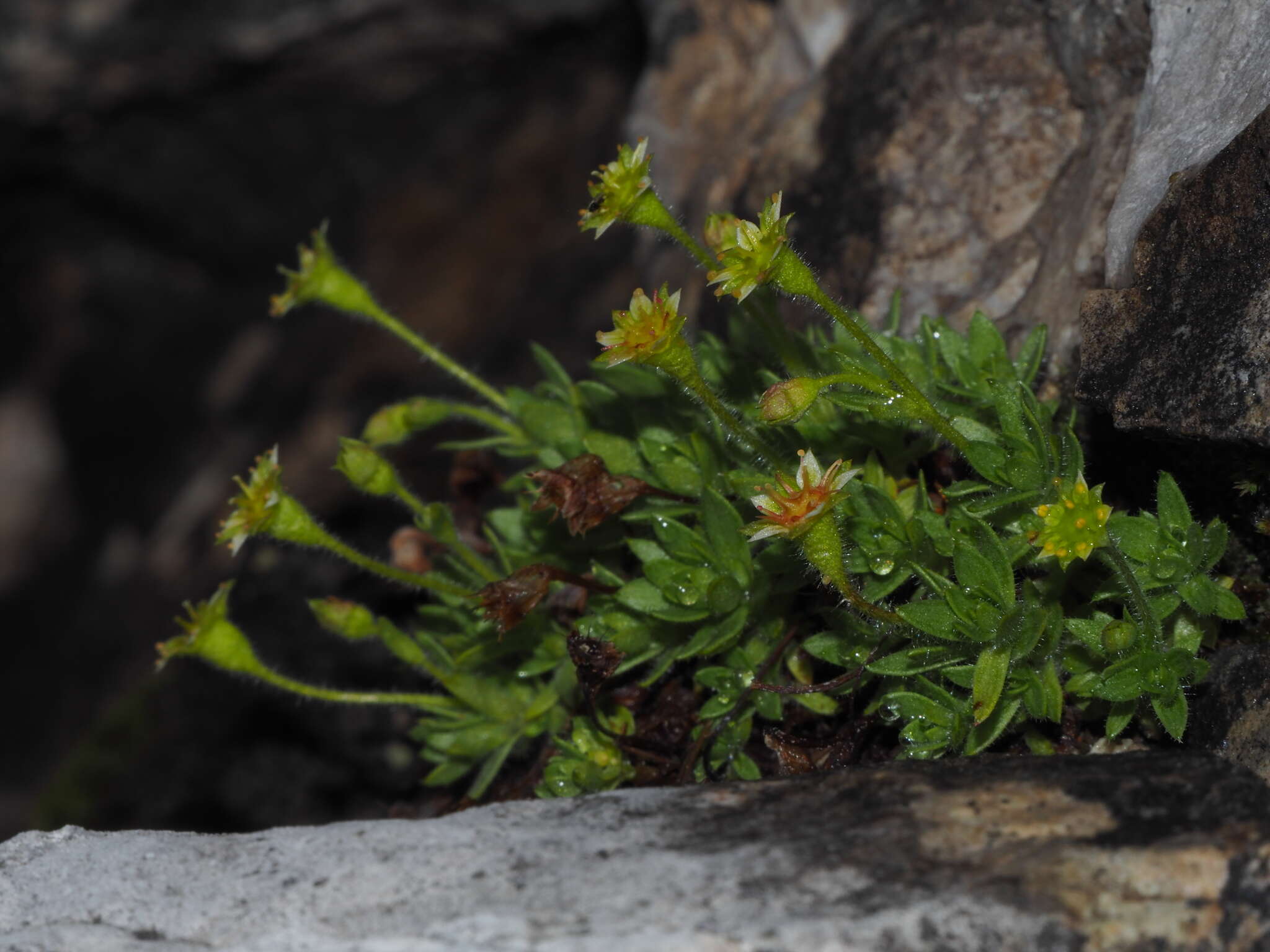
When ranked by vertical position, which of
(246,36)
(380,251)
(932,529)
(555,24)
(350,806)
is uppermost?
(246,36)

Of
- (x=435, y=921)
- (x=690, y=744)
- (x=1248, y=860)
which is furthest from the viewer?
(x=690, y=744)

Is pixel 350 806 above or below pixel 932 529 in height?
below

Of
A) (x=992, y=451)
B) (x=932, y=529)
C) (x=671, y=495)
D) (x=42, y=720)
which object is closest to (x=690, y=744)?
(x=671, y=495)

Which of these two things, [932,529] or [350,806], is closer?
[932,529]

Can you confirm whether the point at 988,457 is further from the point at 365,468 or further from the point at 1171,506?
the point at 365,468

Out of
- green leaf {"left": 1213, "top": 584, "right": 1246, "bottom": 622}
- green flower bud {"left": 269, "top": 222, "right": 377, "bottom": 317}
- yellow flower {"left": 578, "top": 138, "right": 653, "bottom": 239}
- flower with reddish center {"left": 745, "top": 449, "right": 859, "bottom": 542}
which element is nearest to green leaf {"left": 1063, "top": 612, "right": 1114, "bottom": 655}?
green leaf {"left": 1213, "top": 584, "right": 1246, "bottom": 622}

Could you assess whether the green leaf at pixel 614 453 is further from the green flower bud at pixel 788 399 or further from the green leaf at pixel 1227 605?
the green leaf at pixel 1227 605

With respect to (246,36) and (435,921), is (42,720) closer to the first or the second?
(246,36)

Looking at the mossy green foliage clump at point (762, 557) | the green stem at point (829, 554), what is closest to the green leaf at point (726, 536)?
the mossy green foliage clump at point (762, 557)
